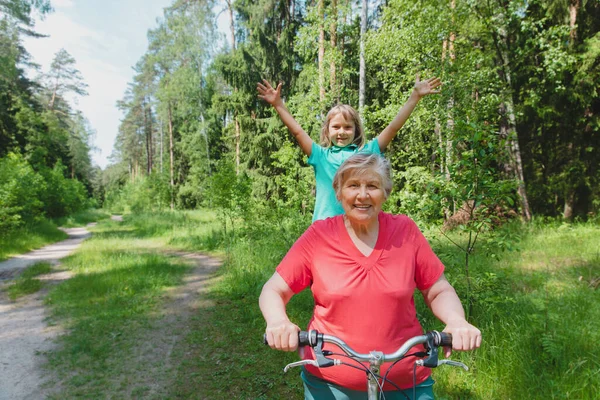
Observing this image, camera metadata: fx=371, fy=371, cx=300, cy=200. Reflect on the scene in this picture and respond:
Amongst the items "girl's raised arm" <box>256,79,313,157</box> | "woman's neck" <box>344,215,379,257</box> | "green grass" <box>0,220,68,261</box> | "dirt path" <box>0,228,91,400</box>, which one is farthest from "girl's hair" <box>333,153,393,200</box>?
"green grass" <box>0,220,68,261</box>

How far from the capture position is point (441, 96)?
8688 millimetres

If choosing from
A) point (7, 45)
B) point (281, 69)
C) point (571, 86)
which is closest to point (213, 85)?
point (281, 69)

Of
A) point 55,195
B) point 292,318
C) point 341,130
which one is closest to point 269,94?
point 341,130

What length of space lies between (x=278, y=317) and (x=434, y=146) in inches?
258

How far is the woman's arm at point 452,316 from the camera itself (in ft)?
4.95

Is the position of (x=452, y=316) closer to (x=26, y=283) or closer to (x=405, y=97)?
(x=26, y=283)

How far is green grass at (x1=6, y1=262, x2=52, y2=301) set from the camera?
24.9ft

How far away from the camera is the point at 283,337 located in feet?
5.00

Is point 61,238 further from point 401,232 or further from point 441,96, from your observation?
point 401,232

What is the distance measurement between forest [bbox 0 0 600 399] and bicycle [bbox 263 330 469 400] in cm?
215

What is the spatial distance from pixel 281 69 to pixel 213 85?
7.91m

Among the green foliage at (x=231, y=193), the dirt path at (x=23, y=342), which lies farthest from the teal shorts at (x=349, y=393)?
the green foliage at (x=231, y=193)

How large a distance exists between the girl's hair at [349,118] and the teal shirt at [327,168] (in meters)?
0.10

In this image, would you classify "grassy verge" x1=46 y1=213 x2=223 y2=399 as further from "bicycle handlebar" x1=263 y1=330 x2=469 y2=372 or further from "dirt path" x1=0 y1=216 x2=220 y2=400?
"bicycle handlebar" x1=263 y1=330 x2=469 y2=372
